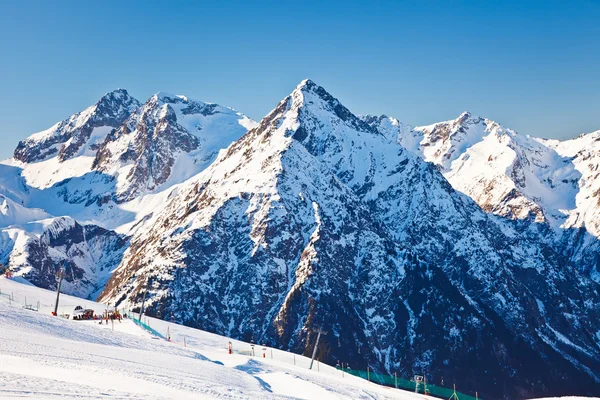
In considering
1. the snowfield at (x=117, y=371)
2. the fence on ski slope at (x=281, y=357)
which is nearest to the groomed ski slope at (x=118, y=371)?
the snowfield at (x=117, y=371)

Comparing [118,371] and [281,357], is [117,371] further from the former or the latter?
[281,357]

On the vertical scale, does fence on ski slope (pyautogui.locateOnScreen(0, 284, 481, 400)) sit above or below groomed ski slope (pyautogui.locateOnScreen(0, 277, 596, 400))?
above

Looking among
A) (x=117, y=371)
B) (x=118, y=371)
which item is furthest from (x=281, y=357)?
(x=117, y=371)

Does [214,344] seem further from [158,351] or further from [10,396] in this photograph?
[10,396]

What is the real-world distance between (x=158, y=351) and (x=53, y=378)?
26501mm

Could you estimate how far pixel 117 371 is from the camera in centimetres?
4169

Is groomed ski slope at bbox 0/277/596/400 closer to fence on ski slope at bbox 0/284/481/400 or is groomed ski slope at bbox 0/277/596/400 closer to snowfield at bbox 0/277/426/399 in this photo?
snowfield at bbox 0/277/426/399

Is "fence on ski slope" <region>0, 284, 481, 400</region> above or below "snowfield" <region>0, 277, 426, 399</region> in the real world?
above

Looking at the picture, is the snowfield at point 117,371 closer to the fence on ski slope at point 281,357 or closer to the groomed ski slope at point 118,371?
the groomed ski slope at point 118,371

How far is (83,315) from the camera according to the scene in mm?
104438

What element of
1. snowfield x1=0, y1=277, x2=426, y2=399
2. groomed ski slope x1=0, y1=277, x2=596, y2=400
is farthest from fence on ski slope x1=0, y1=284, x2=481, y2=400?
snowfield x1=0, y1=277, x2=426, y2=399

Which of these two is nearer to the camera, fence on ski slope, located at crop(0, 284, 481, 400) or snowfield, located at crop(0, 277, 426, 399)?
snowfield, located at crop(0, 277, 426, 399)

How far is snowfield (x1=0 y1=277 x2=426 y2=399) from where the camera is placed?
33.6 meters

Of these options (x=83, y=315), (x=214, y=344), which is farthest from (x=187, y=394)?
(x=83, y=315)
